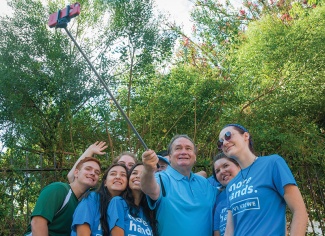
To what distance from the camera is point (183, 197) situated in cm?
239

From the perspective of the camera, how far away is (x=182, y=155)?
249 centimetres

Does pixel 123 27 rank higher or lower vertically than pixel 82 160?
higher

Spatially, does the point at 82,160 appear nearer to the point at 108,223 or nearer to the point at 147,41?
the point at 108,223

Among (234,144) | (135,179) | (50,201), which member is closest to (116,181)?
(135,179)

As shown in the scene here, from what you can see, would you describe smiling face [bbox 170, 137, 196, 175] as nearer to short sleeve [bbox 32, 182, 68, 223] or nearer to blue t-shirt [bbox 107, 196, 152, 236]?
blue t-shirt [bbox 107, 196, 152, 236]

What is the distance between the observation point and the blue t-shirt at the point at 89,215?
7.09ft

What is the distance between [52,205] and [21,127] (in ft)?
7.35

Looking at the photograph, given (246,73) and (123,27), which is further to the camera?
(246,73)

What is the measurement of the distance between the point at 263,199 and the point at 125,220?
0.80 metres

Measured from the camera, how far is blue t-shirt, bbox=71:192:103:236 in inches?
85.0

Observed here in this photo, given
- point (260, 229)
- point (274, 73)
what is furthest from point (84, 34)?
point (260, 229)

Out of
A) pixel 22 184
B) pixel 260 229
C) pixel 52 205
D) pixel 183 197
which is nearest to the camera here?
pixel 260 229

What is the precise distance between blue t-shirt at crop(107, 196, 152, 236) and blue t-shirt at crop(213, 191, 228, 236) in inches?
15.9

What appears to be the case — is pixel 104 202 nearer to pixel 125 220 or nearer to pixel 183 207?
pixel 125 220
